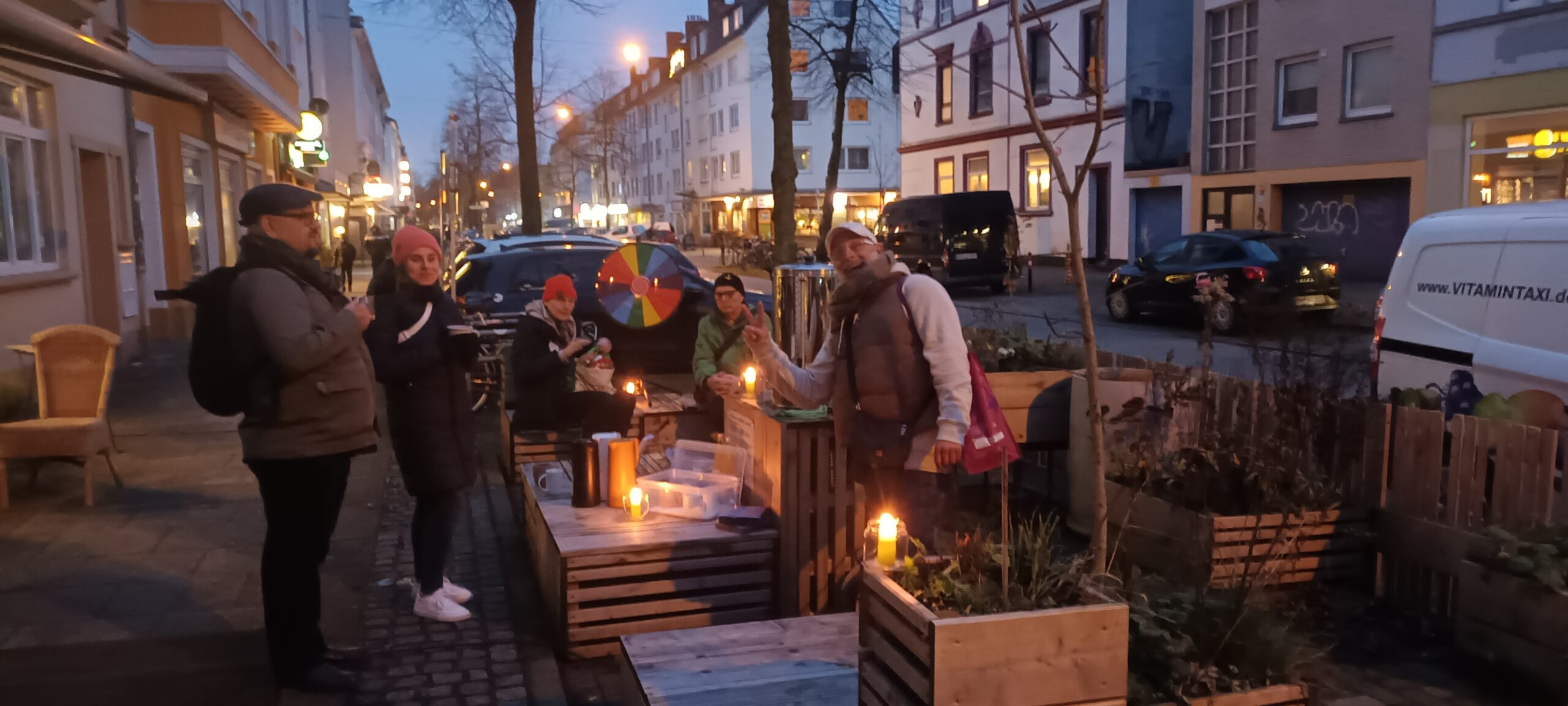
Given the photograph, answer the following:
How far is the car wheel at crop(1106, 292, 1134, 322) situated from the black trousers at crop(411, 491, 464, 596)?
1502 centimetres

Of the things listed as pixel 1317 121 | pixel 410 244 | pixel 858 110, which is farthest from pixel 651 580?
pixel 858 110

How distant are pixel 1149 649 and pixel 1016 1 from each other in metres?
1.95

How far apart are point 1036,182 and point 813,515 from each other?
101 feet

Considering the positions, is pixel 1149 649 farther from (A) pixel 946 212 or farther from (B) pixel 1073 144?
(B) pixel 1073 144

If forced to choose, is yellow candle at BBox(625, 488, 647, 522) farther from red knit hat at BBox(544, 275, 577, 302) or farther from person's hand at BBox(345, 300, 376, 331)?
red knit hat at BBox(544, 275, 577, 302)

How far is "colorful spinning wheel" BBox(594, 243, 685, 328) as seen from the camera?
8062 millimetres

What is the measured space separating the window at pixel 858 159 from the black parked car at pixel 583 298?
46278 millimetres

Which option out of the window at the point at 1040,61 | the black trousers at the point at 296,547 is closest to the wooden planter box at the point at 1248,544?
the black trousers at the point at 296,547

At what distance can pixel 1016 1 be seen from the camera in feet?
11.6

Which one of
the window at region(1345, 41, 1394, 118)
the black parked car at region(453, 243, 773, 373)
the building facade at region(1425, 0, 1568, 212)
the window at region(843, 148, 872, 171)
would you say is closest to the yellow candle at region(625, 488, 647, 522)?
the black parked car at region(453, 243, 773, 373)

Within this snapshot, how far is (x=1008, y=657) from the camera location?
9.25 ft

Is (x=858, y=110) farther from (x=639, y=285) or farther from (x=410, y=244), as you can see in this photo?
(x=410, y=244)

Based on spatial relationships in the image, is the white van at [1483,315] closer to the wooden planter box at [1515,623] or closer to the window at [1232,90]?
the wooden planter box at [1515,623]

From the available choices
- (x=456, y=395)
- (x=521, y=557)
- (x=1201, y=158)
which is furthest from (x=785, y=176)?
(x=1201, y=158)
